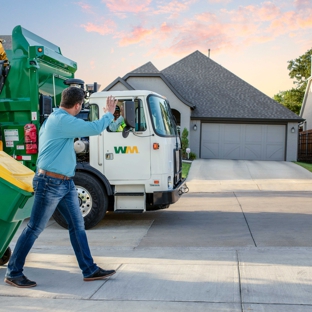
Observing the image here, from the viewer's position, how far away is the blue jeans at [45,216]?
472 centimetres

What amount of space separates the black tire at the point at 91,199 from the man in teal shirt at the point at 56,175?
3.22 m

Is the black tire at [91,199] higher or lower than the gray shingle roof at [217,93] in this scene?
lower

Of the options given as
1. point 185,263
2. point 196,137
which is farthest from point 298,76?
point 185,263

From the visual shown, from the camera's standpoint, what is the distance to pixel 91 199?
26.8ft

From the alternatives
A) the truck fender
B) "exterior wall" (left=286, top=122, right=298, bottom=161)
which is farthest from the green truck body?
"exterior wall" (left=286, top=122, right=298, bottom=161)

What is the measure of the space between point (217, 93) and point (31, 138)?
21.1 m

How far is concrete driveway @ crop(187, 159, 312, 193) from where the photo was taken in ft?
49.1

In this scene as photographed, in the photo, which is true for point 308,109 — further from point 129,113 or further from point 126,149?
point 129,113

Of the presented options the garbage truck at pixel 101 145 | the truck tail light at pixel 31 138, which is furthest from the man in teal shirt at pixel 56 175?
the truck tail light at pixel 31 138

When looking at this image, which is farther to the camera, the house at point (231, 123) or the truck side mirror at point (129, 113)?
the house at point (231, 123)

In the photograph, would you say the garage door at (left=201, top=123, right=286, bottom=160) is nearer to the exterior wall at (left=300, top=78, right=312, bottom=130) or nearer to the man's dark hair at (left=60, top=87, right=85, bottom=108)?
the exterior wall at (left=300, top=78, right=312, bottom=130)

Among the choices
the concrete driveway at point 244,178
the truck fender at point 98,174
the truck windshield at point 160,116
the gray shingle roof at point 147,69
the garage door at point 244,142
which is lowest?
the concrete driveway at point 244,178

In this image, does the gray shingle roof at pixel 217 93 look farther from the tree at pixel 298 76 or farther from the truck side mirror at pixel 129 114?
the tree at pixel 298 76

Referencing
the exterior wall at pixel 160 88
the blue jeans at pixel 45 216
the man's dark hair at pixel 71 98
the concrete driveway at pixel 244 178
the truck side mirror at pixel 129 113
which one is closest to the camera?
A: the blue jeans at pixel 45 216
